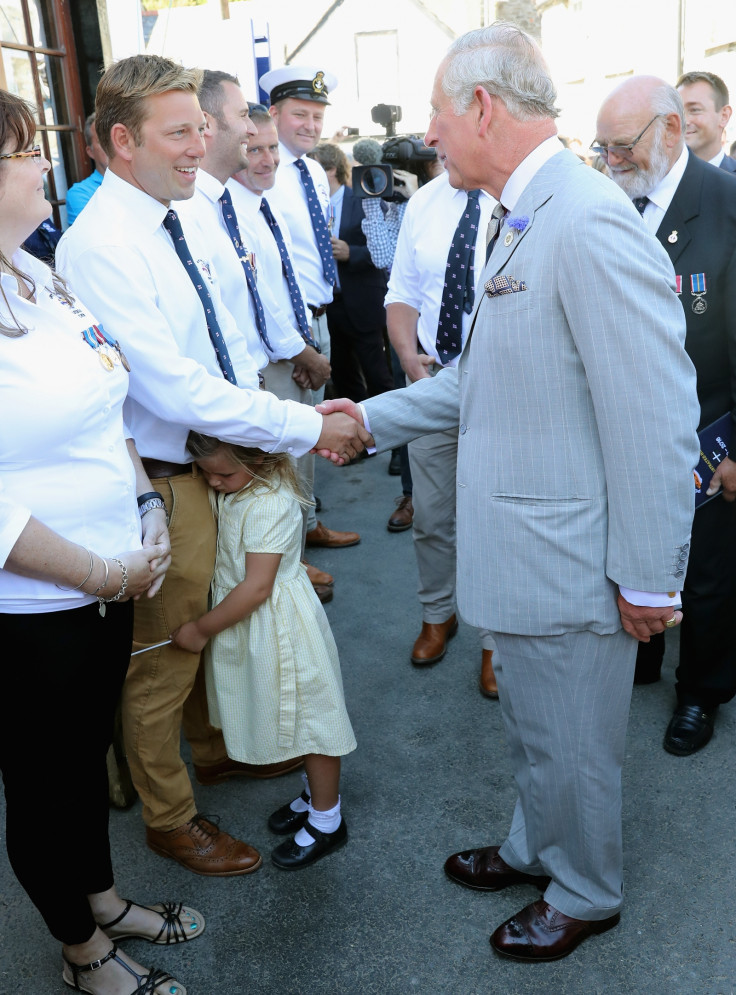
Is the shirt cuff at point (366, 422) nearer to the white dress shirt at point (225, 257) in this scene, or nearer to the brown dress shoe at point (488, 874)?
the white dress shirt at point (225, 257)

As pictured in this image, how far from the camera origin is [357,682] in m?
3.12

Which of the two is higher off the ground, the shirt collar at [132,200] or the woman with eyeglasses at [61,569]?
the shirt collar at [132,200]

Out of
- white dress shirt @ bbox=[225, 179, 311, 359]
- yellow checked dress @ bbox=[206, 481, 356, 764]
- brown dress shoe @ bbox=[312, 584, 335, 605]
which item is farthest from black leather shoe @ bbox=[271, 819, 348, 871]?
white dress shirt @ bbox=[225, 179, 311, 359]

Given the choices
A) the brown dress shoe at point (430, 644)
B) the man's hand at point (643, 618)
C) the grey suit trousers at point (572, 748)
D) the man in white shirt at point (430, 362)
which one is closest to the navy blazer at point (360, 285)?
the man in white shirt at point (430, 362)

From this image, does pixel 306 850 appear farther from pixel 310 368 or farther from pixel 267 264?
pixel 267 264

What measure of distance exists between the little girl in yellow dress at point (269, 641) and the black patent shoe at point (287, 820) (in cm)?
10

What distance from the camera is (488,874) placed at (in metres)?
2.10

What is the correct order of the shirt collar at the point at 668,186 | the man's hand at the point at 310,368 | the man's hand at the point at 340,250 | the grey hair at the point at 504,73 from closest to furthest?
the grey hair at the point at 504,73 < the shirt collar at the point at 668,186 < the man's hand at the point at 310,368 < the man's hand at the point at 340,250

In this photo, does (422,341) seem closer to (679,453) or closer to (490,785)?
(490,785)

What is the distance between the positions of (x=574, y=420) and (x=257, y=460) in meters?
0.89

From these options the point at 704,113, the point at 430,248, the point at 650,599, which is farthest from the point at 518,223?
the point at 704,113

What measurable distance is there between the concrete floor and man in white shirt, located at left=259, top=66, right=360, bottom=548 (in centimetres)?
172

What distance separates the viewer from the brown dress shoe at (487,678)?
2.93 m

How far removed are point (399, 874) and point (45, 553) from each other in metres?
1.26
